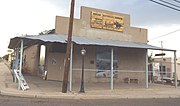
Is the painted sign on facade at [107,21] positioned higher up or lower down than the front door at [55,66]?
higher up

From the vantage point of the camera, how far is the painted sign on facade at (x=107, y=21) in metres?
Answer: 22.8

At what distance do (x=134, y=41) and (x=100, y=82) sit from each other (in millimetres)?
5580

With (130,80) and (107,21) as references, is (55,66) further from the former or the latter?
(130,80)

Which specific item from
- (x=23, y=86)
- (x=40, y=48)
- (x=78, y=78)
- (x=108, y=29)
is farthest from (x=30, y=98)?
(x=40, y=48)

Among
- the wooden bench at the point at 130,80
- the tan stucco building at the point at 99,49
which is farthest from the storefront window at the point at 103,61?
the wooden bench at the point at 130,80

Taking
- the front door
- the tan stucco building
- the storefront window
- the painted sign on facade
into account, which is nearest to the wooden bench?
the tan stucco building

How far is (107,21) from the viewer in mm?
23500

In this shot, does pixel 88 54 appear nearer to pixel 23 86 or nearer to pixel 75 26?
A: pixel 75 26

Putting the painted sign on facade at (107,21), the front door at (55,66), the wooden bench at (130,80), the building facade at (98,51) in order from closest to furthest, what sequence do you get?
the building facade at (98,51) → the front door at (55,66) → the painted sign on facade at (107,21) → the wooden bench at (130,80)

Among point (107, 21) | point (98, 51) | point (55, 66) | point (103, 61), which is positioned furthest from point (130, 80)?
point (55, 66)

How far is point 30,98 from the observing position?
541 inches

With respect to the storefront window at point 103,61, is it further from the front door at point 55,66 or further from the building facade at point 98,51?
the front door at point 55,66

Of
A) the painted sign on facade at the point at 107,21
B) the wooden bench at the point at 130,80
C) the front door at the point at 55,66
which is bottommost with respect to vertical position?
the wooden bench at the point at 130,80

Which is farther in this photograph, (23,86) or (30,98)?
(23,86)
